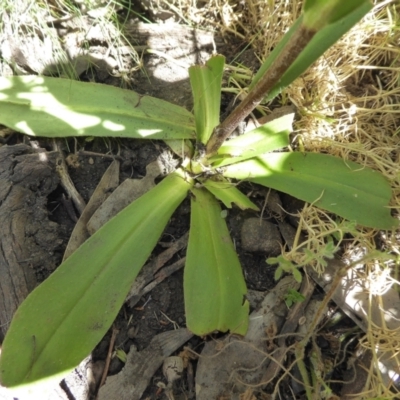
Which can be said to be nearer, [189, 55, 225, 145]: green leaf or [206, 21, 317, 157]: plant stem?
[206, 21, 317, 157]: plant stem

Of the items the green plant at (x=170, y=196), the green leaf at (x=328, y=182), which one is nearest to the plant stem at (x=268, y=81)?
the green plant at (x=170, y=196)

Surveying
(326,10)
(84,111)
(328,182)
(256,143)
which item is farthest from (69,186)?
(326,10)

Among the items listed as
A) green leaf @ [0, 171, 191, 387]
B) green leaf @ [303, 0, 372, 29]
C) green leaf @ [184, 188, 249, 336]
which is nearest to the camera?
green leaf @ [303, 0, 372, 29]

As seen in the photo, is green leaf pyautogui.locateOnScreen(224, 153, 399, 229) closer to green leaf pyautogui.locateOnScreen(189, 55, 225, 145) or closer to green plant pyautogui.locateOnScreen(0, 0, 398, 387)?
green plant pyautogui.locateOnScreen(0, 0, 398, 387)

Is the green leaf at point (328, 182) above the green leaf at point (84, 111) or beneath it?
beneath

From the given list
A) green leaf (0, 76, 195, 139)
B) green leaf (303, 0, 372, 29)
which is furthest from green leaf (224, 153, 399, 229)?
green leaf (303, 0, 372, 29)

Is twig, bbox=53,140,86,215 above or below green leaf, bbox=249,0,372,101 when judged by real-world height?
below

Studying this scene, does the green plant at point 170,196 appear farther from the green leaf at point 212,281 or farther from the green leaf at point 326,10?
the green leaf at point 326,10
